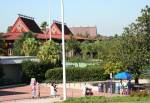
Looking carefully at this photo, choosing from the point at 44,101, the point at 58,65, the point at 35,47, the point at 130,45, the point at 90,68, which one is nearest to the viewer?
the point at 44,101

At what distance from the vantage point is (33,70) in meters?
52.1

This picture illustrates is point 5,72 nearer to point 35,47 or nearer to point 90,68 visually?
point 90,68

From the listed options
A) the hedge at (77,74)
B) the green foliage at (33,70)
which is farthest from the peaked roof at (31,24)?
the hedge at (77,74)

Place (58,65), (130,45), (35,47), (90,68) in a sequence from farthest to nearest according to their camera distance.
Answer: (35,47), (58,65), (90,68), (130,45)

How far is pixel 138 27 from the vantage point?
4006 centimetres

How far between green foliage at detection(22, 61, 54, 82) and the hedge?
155 centimetres

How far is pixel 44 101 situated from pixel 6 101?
3152mm

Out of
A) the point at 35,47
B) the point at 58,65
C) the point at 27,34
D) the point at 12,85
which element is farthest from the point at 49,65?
the point at 27,34

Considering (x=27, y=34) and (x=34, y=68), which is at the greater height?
(x=27, y=34)

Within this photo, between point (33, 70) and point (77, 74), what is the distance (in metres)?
5.06

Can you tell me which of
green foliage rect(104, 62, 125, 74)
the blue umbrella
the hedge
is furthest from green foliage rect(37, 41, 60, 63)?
the blue umbrella

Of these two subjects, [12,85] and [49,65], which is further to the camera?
[49,65]

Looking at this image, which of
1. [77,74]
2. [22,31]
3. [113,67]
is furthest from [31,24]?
[113,67]

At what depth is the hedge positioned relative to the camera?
51.3m
